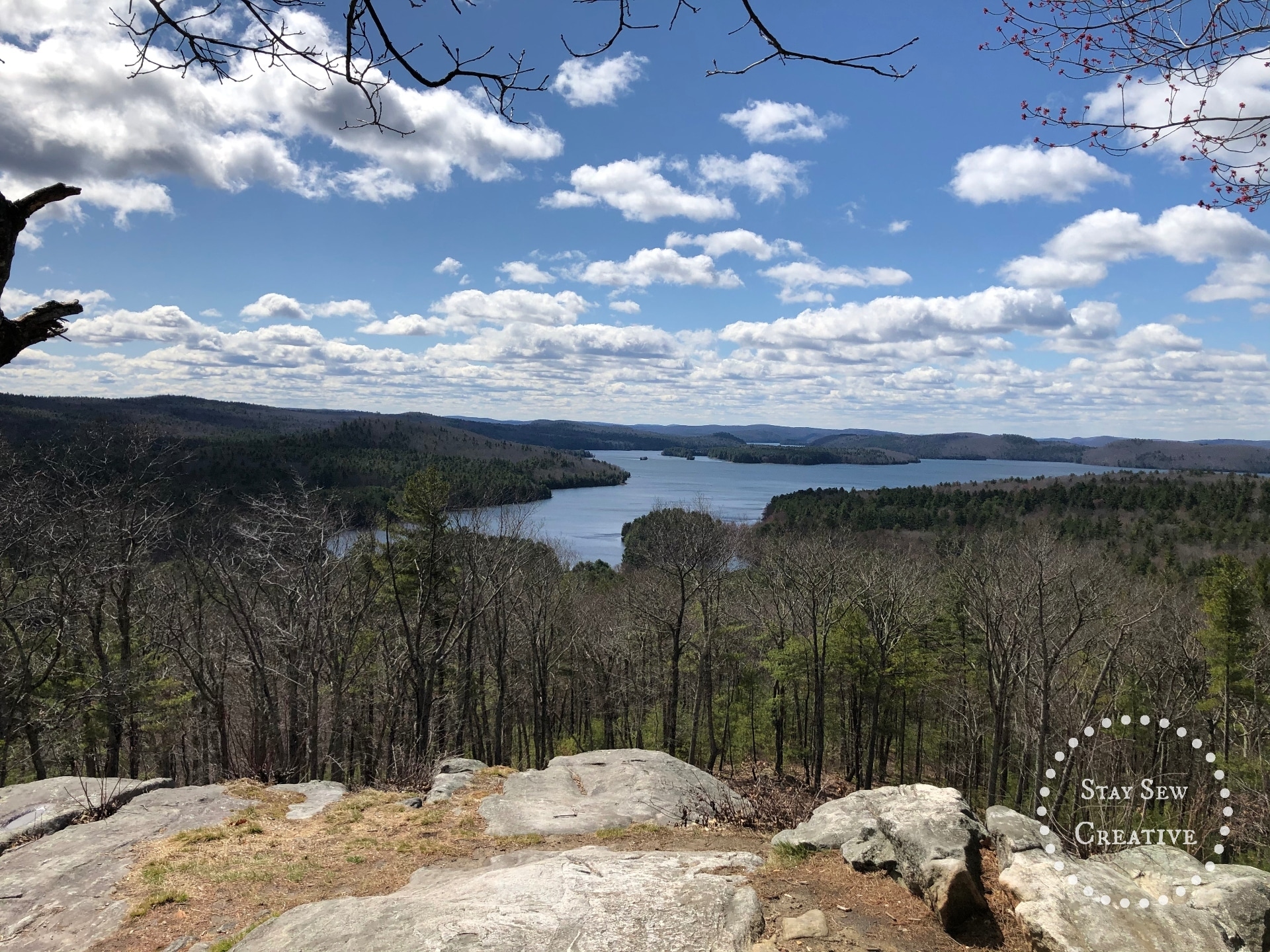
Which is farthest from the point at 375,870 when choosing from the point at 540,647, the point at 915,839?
the point at 540,647

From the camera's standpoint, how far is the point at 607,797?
10773 millimetres

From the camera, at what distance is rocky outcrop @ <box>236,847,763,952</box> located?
5.05 meters

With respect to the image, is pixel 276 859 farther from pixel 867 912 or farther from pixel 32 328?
pixel 32 328

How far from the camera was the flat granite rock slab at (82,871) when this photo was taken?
6.46 meters

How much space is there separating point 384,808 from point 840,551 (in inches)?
888

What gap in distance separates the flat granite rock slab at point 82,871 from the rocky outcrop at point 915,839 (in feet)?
23.8

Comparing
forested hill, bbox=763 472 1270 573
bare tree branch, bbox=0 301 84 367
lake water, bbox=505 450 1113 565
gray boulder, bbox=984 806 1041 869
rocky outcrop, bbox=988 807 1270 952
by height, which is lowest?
lake water, bbox=505 450 1113 565

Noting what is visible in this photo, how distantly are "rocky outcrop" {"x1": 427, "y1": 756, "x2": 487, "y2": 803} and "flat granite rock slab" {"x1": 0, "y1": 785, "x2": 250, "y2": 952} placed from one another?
119 inches

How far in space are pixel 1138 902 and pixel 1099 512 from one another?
10698cm

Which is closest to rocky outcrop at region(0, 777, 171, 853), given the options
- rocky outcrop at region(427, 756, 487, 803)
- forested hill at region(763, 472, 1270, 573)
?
rocky outcrop at region(427, 756, 487, 803)

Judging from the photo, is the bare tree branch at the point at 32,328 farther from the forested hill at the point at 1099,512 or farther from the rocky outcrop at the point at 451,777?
the forested hill at the point at 1099,512

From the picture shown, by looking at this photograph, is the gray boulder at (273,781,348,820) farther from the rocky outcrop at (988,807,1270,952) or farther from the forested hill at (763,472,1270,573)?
the forested hill at (763,472,1270,573)

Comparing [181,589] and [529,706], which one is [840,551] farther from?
[181,589]

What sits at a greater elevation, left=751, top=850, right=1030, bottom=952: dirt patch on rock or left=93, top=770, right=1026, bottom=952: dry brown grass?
left=751, top=850, right=1030, bottom=952: dirt patch on rock
